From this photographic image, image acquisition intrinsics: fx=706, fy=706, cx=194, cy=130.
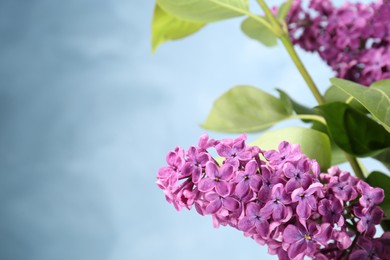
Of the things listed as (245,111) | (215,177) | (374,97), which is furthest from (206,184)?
(245,111)

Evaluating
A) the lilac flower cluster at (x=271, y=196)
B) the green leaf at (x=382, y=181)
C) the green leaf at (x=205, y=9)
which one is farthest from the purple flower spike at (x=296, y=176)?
the green leaf at (x=205, y=9)

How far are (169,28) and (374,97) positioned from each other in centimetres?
26

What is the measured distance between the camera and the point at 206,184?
31cm

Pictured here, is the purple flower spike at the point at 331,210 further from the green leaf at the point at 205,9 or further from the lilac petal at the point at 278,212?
the green leaf at the point at 205,9

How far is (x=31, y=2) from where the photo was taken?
233 cm

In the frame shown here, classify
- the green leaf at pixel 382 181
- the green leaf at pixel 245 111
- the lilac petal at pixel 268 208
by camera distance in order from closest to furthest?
the lilac petal at pixel 268 208 → the green leaf at pixel 382 181 → the green leaf at pixel 245 111

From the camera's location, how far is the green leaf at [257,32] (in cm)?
57

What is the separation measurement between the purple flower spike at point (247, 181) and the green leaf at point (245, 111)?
7.9 inches

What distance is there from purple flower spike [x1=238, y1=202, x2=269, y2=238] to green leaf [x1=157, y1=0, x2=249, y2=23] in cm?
23

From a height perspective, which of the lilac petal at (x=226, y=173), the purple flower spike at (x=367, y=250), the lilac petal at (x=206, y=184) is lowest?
the purple flower spike at (x=367, y=250)

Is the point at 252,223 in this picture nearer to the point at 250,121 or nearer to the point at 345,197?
the point at 345,197

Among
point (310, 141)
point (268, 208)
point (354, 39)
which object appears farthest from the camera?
point (354, 39)

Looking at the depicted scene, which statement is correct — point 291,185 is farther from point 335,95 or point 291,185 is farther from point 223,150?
point 335,95

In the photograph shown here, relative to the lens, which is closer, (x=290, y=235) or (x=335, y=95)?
(x=290, y=235)
